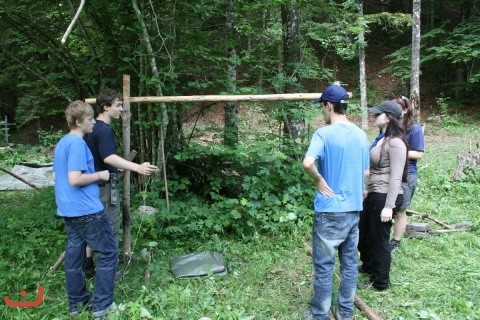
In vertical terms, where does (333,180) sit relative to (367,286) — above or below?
above

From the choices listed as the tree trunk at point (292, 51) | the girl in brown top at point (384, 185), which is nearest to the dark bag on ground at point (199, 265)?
the girl in brown top at point (384, 185)

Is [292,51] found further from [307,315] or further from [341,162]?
[307,315]

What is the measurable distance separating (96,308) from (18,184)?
6548 mm

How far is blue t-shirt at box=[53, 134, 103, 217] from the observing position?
2881 mm

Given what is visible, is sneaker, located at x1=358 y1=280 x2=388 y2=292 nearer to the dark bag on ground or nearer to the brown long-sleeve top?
the brown long-sleeve top

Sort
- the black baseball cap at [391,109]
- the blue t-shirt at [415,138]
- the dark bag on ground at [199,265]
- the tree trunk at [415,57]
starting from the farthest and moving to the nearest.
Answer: the tree trunk at [415,57] → the blue t-shirt at [415,138] → the dark bag on ground at [199,265] → the black baseball cap at [391,109]

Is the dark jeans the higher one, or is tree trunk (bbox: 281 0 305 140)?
tree trunk (bbox: 281 0 305 140)

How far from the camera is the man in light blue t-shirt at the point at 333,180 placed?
9.33ft

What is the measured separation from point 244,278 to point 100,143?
210cm

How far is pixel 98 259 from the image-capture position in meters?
3.15

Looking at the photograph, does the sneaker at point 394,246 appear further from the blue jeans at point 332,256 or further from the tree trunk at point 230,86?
the tree trunk at point 230,86

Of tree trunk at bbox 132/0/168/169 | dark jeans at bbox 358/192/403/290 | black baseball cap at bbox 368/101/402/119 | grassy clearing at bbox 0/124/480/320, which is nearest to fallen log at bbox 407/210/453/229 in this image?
grassy clearing at bbox 0/124/480/320

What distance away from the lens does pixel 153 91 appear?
5.21m

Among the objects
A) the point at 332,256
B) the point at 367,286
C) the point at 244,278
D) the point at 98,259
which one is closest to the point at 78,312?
the point at 98,259
